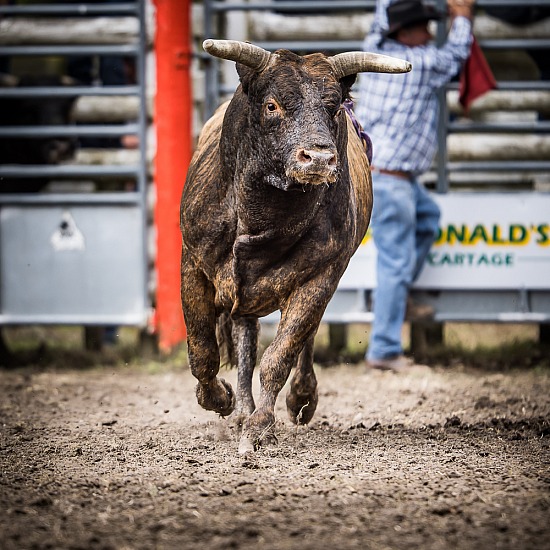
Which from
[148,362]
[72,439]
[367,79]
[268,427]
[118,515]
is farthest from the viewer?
[148,362]

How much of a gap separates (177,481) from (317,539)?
84 cm

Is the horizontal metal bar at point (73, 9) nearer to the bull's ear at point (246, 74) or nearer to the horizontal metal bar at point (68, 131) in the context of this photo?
the horizontal metal bar at point (68, 131)

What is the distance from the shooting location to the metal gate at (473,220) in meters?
7.11

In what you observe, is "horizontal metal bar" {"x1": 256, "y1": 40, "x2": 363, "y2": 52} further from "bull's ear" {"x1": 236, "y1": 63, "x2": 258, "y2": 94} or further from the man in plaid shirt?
Result: "bull's ear" {"x1": 236, "y1": 63, "x2": 258, "y2": 94}

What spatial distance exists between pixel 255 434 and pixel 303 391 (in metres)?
0.78

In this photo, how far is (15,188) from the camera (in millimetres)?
7547

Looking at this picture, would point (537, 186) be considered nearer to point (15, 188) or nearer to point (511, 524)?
point (15, 188)

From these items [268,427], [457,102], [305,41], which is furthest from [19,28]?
[268,427]

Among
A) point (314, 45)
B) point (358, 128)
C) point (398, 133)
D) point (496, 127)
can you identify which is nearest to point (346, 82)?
point (358, 128)

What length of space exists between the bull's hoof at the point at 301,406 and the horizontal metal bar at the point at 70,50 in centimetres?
336

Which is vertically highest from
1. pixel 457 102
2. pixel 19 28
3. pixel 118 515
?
pixel 19 28

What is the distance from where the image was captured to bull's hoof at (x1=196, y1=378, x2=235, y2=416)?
4688 mm

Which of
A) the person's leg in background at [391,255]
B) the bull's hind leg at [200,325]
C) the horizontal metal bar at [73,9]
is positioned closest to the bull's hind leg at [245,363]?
the bull's hind leg at [200,325]

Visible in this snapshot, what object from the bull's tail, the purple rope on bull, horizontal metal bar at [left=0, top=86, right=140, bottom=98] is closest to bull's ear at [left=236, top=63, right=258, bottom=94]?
the purple rope on bull
